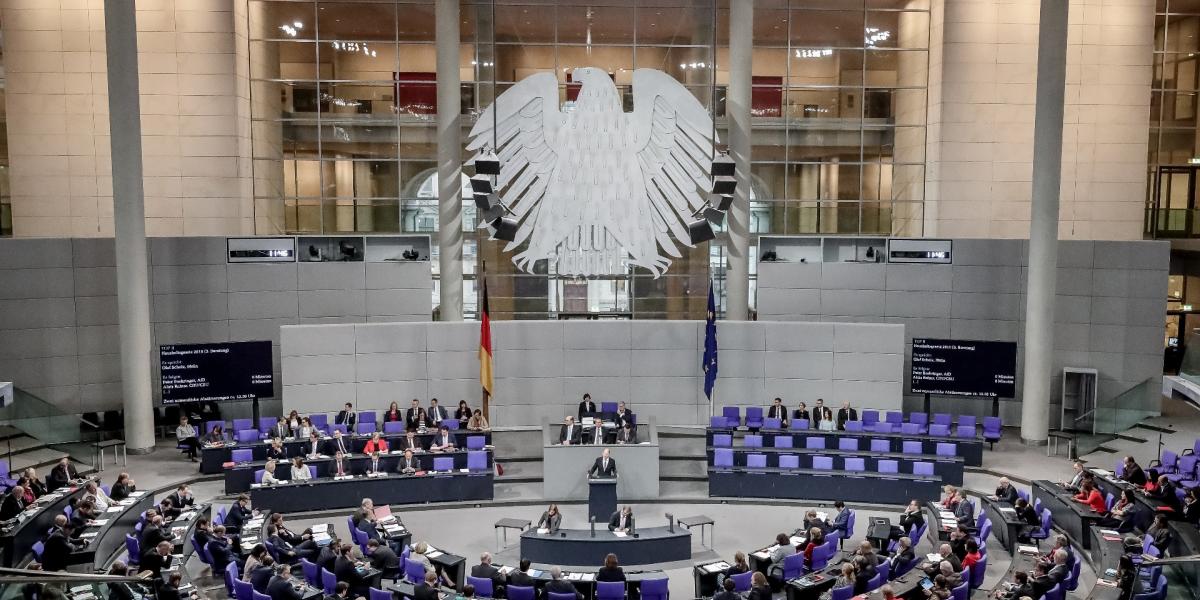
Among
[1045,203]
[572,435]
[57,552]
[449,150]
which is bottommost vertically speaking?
[57,552]

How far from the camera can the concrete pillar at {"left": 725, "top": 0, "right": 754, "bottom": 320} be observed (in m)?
21.5

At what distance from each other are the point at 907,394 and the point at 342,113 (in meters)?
15.6

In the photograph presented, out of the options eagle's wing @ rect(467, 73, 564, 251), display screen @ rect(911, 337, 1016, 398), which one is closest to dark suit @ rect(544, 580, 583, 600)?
eagle's wing @ rect(467, 73, 564, 251)

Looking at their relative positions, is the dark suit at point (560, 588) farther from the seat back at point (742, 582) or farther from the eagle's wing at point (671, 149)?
the eagle's wing at point (671, 149)

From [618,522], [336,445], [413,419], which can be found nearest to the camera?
[618,522]

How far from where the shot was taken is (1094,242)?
21.2m

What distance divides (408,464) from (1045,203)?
557 inches

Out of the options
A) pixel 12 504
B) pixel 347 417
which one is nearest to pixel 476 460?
pixel 347 417

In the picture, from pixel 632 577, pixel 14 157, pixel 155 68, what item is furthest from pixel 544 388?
pixel 14 157

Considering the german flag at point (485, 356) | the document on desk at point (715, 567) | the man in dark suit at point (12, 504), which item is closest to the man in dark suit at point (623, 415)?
the german flag at point (485, 356)

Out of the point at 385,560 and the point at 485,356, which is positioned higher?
the point at 485,356

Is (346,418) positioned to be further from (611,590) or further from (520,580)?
(611,590)

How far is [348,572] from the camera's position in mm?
12102

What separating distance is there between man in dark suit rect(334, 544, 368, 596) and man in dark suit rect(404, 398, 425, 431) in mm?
6969
